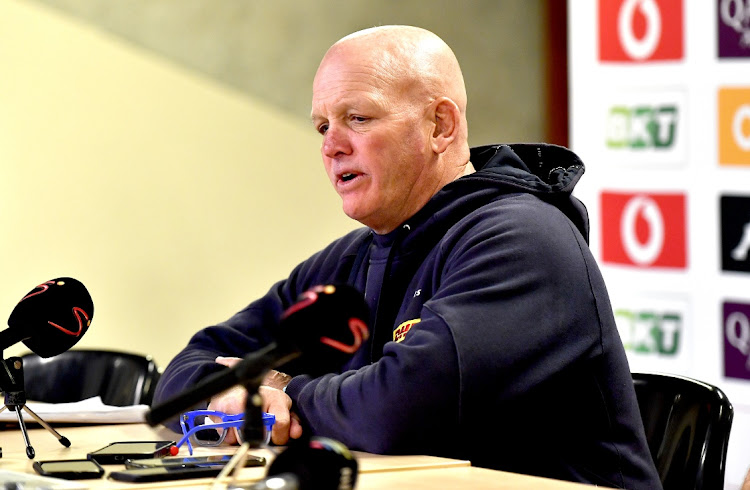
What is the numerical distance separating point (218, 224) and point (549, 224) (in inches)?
96.8

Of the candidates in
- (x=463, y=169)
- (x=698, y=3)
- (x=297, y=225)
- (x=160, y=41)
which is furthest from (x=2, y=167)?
(x=698, y=3)

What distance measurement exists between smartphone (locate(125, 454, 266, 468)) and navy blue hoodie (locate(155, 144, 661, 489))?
0.27m

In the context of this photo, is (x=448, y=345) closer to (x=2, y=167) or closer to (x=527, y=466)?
(x=527, y=466)

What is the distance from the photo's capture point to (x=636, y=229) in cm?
366

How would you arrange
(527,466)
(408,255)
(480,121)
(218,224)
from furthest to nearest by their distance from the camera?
(480,121)
(218,224)
(408,255)
(527,466)

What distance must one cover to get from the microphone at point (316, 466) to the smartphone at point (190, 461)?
0.41 metres

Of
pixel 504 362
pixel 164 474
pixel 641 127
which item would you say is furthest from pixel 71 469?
pixel 641 127

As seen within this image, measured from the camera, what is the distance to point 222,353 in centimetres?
235

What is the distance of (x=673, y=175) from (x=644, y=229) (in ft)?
0.69

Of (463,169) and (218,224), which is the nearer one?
(463,169)

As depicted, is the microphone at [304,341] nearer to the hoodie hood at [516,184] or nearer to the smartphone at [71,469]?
the smartphone at [71,469]

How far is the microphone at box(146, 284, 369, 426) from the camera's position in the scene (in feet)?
3.26

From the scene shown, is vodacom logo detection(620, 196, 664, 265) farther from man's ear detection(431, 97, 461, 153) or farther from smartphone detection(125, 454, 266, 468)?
smartphone detection(125, 454, 266, 468)

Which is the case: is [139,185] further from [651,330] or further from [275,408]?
[275,408]
